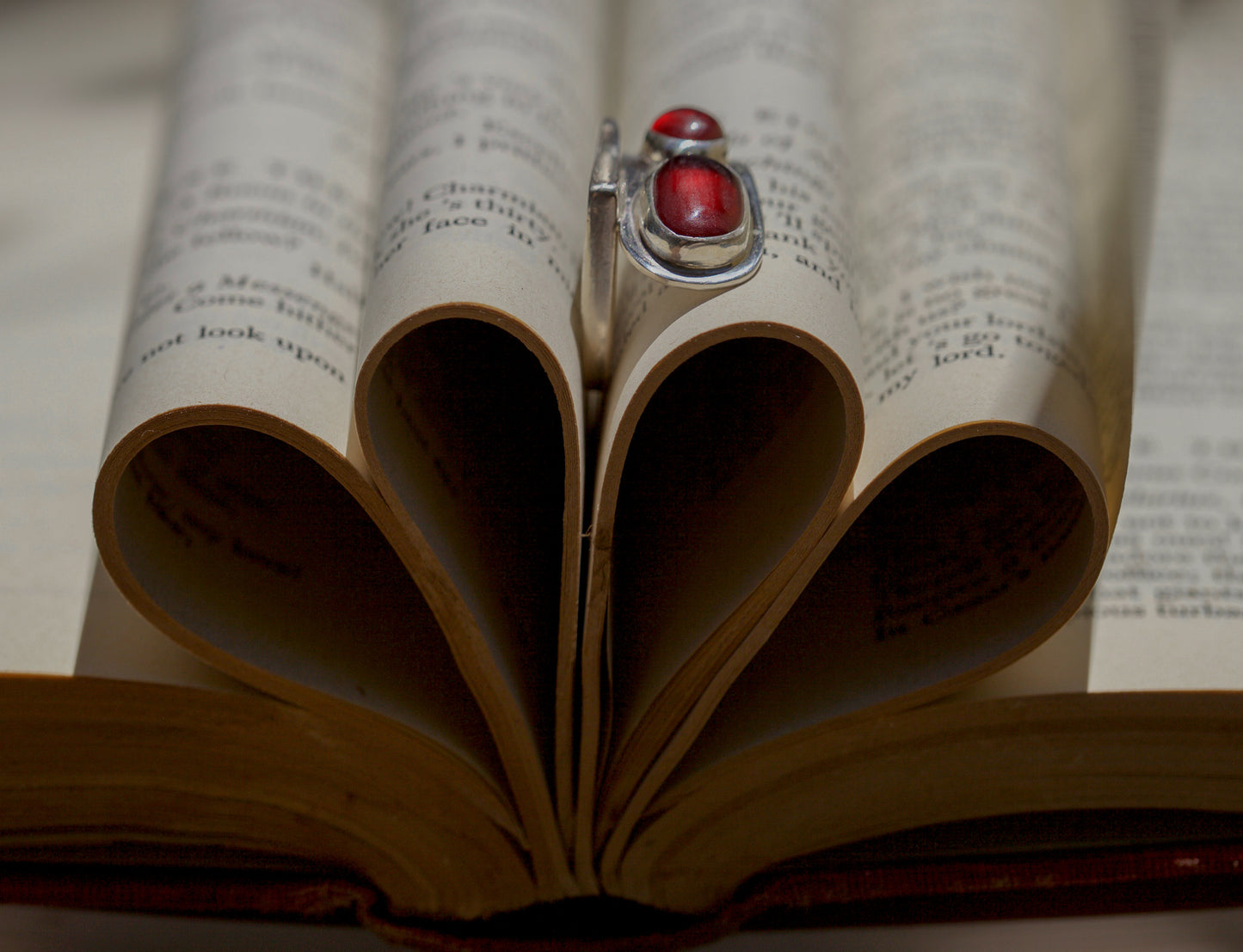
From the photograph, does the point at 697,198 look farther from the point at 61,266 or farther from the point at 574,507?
the point at 61,266

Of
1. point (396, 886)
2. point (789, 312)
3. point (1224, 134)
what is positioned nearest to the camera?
point (789, 312)

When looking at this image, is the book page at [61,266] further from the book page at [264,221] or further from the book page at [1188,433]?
the book page at [1188,433]

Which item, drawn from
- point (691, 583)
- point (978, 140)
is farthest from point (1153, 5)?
point (691, 583)

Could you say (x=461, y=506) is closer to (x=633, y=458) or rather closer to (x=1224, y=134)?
(x=633, y=458)

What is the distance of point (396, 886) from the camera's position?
462 millimetres

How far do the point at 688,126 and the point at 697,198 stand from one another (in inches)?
2.3

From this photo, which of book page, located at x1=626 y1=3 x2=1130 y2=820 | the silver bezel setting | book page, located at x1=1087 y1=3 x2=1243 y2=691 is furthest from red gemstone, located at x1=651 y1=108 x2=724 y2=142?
book page, located at x1=1087 y1=3 x2=1243 y2=691

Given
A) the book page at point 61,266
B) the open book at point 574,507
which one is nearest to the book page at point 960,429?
the open book at point 574,507

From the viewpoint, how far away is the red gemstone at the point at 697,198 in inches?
14.3

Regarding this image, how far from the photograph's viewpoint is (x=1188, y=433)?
0.53m

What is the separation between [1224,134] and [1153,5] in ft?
0.88

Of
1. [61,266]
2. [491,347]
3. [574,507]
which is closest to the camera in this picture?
[574,507]

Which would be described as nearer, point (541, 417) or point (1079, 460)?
point (1079, 460)

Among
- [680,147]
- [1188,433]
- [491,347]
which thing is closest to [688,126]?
[680,147]
